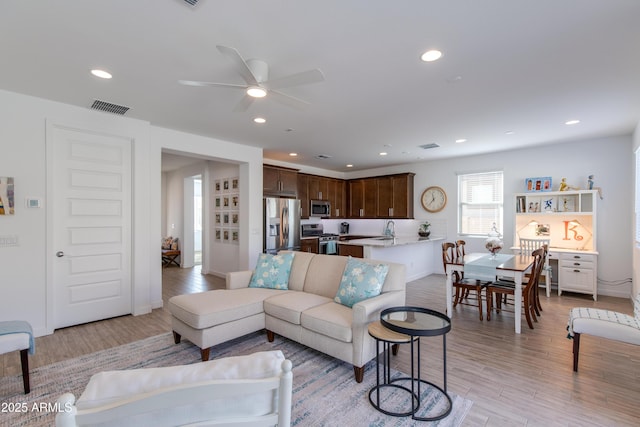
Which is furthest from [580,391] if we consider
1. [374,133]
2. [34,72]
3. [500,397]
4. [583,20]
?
[34,72]

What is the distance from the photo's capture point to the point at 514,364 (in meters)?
2.86

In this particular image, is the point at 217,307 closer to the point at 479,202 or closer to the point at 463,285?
the point at 463,285

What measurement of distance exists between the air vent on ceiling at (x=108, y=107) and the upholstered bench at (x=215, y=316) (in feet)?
8.31

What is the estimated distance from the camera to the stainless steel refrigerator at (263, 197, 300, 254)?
619cm

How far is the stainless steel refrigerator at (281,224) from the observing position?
6.19 metres

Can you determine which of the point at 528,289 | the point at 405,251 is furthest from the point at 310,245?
the point at 528,289

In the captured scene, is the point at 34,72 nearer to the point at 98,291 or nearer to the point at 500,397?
the point at 98,291

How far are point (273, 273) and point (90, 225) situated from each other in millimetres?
2530

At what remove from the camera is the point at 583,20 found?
2074 mm

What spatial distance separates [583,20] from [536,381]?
9.25ft

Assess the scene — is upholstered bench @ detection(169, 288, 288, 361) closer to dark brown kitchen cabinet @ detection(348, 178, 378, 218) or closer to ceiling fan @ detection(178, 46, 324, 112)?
ceiling fan @ detection(178, 46, 324, 112)

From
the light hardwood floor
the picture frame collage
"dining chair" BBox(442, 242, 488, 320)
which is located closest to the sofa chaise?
the light hardwood floor

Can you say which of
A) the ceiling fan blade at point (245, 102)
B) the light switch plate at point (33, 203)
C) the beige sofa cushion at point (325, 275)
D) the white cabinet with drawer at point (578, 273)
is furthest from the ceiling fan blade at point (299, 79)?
the white cabinet with drawer at point (578, 273)

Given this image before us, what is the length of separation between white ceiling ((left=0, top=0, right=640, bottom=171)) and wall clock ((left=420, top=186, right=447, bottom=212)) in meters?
2.93
